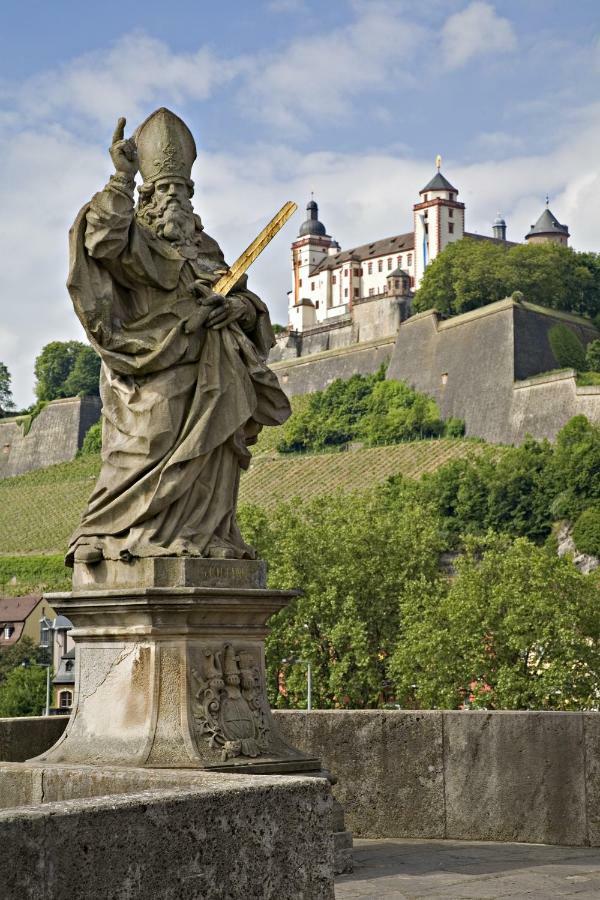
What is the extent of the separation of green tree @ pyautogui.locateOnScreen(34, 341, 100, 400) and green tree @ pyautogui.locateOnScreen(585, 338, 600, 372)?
54819 millimetres

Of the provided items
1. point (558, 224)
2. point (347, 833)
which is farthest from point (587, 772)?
point (558, 224)

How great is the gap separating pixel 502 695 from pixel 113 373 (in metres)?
29.6

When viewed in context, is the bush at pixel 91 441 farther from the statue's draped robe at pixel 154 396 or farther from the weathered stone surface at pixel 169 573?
the weathered stone surface at pixel 169 573

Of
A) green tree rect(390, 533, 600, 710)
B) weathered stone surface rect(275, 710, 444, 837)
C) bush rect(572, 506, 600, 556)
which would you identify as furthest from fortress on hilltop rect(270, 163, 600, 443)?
weathered stone surface rect(275, 710, 444, 837)

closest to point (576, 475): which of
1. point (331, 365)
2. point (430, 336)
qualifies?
point (430, 336)

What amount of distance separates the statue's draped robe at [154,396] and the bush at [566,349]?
79789 mm

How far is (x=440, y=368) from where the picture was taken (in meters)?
87.6

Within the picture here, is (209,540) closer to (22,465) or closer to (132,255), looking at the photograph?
(132,255)

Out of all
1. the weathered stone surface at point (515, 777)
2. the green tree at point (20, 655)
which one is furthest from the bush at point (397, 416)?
the weathered stone surface at point (515, 777)

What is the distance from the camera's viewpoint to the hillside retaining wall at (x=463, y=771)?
7.64m

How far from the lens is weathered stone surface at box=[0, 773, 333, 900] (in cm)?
326

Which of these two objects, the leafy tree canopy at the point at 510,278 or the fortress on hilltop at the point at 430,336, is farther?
the leafy tree canopy at the point at 510,278

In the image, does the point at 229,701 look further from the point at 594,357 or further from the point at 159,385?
the point at 594,357

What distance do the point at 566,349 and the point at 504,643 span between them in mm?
50362
